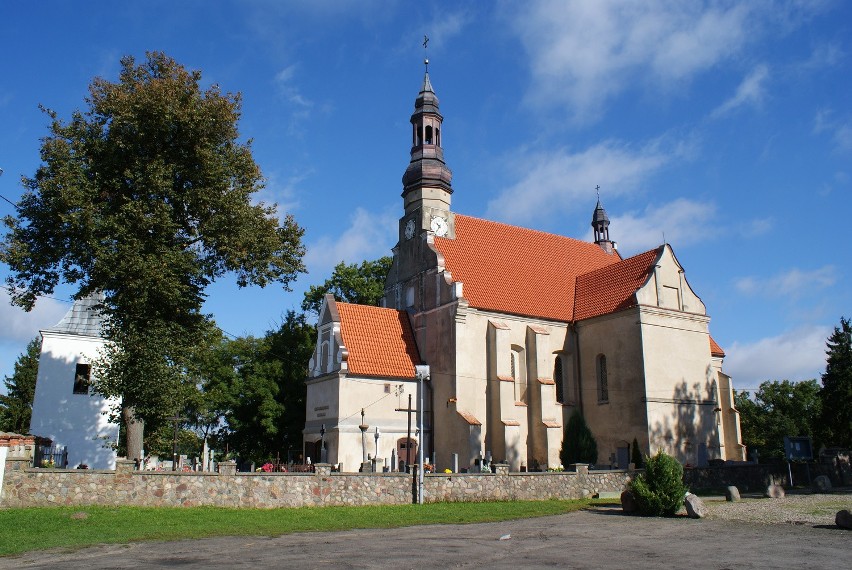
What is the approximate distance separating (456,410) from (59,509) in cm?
1657

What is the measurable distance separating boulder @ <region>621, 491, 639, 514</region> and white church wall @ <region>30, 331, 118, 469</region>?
23.0 metres

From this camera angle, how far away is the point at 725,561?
11.7 meters

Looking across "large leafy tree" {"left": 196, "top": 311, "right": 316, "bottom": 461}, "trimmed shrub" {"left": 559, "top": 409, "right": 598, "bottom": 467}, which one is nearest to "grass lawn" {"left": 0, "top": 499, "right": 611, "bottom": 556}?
"trimmed shrub" {"left": 559, "top": 409, "right": 598, "bottom": 467}

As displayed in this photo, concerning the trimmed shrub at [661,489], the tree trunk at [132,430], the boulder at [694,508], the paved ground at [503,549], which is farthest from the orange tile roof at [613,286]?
the tree trunk at [132,430]

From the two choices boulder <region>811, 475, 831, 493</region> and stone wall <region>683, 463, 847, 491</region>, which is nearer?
boulder <region>811, 475, 831, 493</region>

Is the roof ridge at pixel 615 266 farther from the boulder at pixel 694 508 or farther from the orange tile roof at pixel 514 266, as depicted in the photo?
the boulder at pixel 694 508

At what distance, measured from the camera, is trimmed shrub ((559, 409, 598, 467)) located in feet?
104

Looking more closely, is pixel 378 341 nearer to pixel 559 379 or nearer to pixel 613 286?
pixel 559 379

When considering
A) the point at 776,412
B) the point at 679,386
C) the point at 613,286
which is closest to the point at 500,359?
the point at 613,286

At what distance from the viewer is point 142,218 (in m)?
23.2

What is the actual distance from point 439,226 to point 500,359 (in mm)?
7960

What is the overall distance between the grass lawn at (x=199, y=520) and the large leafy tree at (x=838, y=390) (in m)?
25.2

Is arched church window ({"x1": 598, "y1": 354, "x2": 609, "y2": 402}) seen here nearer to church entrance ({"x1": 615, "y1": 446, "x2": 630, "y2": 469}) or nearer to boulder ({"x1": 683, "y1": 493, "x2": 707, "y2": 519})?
church entrance ({"x1": 615, "y1": 446, "x2": 630, "y2": 469})

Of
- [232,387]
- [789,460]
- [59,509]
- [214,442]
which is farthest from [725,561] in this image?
[214,442]
